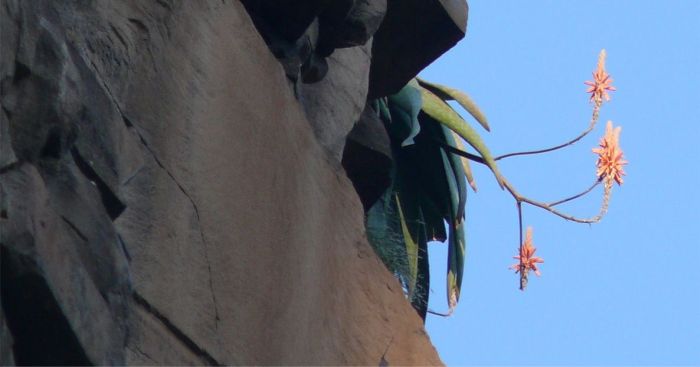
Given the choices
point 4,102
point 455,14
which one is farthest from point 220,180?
point 455,14

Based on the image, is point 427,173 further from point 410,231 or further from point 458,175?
point 410,231

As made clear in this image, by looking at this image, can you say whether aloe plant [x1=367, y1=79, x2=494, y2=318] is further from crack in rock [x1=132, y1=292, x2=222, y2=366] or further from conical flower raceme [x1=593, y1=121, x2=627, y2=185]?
crack in rock [x1=132, y1=292, x2=222, y2=366]

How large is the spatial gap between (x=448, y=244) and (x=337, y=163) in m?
3.10

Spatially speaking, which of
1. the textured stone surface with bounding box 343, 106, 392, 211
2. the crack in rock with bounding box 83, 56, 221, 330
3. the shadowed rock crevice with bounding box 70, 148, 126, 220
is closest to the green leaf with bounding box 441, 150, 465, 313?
the textured stone surface with bounding box 343, 106, 392, 211

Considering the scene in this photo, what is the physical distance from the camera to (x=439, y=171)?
783 cm

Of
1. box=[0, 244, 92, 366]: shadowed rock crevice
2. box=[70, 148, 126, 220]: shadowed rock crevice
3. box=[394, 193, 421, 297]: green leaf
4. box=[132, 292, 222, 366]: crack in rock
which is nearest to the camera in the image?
box=[0, 244, 92, 366]: shadowed rock crevice

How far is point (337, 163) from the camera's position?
16.3ft

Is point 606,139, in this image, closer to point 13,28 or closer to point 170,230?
point 170,230

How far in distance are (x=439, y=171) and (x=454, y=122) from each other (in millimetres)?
436

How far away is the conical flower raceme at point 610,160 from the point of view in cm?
775

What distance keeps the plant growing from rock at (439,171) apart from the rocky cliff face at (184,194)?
2.03 metres

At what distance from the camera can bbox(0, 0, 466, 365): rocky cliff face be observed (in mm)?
3406

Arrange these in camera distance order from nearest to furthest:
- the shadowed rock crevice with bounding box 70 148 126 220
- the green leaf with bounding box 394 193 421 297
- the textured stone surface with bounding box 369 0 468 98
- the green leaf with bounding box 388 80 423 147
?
the shadowed rock crevice with bounding box 70 148 126 220
the textured stone surface with bounding box 369 0 468 98
the green leaf with bounding box 394 193 421 297
the green leaf with bounding box 388 80 423 147

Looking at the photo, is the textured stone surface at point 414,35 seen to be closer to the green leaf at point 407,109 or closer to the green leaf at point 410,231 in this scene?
the green leaf at point 410,231
